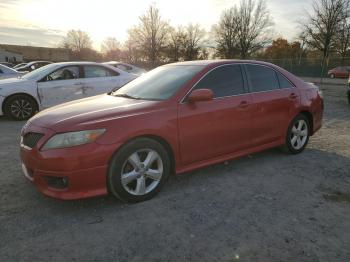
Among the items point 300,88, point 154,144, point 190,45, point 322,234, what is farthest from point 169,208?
point 190,45

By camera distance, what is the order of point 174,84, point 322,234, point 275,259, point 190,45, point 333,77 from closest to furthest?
point 275,259
point 322,234
point 174,84
point 333,77
point 190,45

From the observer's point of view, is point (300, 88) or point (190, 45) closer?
point (300, 88)

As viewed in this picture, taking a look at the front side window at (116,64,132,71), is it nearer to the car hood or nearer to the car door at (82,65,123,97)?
the car door at (82,65,123,97)

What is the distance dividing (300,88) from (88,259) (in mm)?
4196

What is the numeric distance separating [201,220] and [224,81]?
1.98 metres

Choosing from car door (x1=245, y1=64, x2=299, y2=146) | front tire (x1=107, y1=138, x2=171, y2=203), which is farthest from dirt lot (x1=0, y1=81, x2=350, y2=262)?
car door (x1=245, y1=64, x2=299, y2=146)

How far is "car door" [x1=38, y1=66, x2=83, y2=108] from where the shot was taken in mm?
8500

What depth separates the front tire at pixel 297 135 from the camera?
5152mm

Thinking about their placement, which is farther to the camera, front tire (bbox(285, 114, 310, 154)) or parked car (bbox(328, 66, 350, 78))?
parked car (bbox(328, 66, 350, 78))

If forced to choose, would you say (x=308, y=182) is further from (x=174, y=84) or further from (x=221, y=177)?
(x=174, y=84)

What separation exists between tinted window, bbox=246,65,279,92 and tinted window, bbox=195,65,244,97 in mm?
224

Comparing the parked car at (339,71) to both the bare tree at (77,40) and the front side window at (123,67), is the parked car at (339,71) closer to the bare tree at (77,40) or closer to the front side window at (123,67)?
the front side window at (123,67)

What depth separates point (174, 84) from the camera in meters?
4.09

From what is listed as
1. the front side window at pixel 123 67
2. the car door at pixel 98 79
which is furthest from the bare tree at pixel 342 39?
the car door at pixel 98 79
